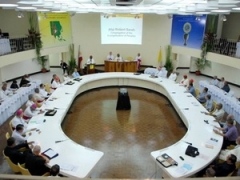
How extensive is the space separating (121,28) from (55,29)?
408 centimetres

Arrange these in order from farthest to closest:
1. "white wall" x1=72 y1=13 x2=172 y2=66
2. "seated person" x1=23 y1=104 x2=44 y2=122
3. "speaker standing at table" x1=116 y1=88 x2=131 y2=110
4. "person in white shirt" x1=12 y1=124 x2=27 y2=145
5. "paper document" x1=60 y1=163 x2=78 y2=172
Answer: "white wall" x1=72 y1=13 x2=172 y2=66 → "speaker standing at table" x1=116 y1=88 x2=131 y2=110 → "seated person" x1=23 y1=104 x2=44 y2=122 → "person in white shirt" x1=12 y1=124 x2=27 y2=145 → "paper document" x1=60 y1=163 x2=78 y2=172

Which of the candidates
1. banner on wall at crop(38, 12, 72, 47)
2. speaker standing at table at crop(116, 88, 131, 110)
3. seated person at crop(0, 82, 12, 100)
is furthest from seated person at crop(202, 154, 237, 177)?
banner on wall at crop(38, 12, 72, 47)

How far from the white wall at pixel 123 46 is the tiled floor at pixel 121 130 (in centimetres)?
500

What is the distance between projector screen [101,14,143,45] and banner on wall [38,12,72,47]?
2.26 metres

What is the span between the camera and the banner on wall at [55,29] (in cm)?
1337

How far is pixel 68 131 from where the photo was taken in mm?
7492

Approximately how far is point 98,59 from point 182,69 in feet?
19.7

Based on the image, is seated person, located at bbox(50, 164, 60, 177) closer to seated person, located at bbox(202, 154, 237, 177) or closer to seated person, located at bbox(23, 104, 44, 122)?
seated person, located at bbox(202, 154, 237, 177)

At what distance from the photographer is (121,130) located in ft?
24.8

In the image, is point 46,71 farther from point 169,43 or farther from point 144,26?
point 169,43

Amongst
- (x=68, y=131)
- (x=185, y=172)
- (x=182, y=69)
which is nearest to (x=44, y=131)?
(x=68, y=131)

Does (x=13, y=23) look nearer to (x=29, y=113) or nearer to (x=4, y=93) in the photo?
(x=4, y=93)

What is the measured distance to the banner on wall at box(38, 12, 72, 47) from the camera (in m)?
13.4

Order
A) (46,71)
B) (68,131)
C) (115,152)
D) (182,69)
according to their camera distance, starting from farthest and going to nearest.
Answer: (182,69), (46,71), (68,131), (115,152)
